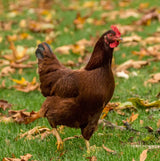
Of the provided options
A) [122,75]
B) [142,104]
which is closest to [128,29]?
[122,75]

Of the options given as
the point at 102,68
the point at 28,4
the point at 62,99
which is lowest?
the point at 28,4

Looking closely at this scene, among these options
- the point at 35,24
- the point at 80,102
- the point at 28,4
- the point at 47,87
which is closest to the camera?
the point at 80,102

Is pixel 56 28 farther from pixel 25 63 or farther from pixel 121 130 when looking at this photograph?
pixel 121 130

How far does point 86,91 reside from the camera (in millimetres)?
3490

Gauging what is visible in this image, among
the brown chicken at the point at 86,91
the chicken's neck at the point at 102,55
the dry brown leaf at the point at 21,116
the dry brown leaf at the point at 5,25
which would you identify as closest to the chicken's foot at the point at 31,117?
the dry brown leaf at the point at 21,116

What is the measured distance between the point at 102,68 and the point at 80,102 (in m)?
0.39

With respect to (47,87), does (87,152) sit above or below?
below

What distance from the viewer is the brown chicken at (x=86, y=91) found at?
11.5 feet

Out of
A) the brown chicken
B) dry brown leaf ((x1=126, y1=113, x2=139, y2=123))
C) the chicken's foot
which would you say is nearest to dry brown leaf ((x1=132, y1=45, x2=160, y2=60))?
dry brown leaf ((x1=126, y1=113, x2=139, y2=123))

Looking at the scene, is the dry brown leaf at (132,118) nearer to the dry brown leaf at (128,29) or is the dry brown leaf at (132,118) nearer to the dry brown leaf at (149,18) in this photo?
the dry brown leaf at (128,29)

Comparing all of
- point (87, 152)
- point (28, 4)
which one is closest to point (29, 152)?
point (87, 152)

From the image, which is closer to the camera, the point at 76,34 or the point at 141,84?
the point at 141,84

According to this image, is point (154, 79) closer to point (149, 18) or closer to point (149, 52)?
point (149, 52)

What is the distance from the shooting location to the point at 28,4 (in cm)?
1327
